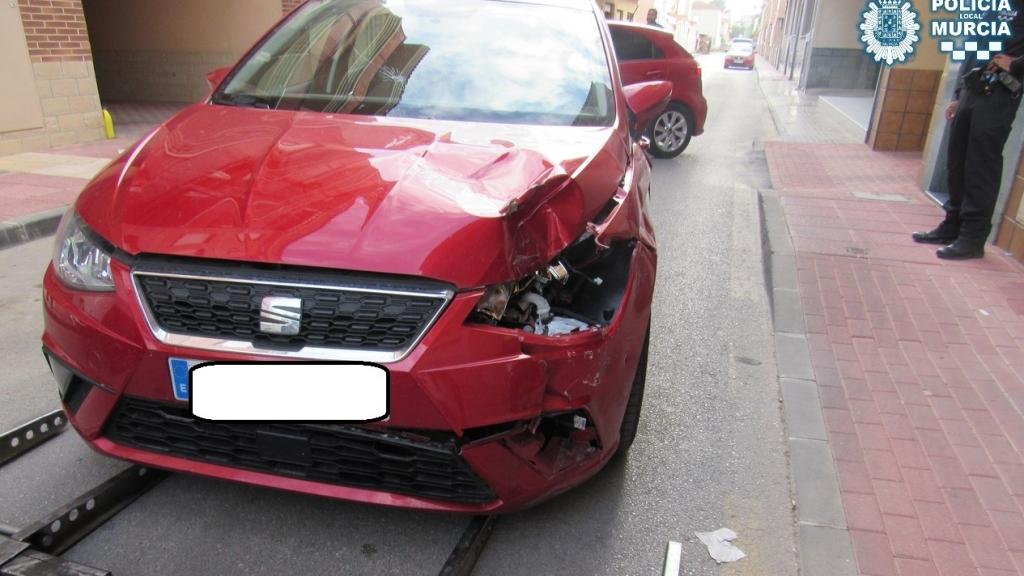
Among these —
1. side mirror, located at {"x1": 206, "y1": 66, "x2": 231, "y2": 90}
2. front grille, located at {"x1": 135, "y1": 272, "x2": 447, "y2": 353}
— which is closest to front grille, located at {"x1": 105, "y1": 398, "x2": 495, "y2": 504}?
front grille, located at {"x1": 135, "y1": 272, "x2": 447, "y2": 353}

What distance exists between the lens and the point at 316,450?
6.62 ft

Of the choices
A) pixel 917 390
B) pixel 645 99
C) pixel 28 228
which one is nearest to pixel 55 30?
pixel 28 228

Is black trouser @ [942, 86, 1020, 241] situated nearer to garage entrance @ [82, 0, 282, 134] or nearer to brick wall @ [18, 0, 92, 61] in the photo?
brick wall @ [18, 0, 92, 61]

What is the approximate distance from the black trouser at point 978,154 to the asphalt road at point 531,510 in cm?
271

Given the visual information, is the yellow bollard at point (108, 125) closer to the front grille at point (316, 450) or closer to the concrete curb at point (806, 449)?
the concrete curb at point (806, 449)

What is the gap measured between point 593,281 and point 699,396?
1464mm

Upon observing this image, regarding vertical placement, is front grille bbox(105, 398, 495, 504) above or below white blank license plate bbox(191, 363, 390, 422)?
below

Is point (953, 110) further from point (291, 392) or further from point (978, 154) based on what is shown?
point (291, 392)

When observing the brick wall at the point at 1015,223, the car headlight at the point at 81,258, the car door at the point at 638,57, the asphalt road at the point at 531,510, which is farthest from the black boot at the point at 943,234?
the car headlight at the point at 81,258

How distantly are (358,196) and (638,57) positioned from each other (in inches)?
335

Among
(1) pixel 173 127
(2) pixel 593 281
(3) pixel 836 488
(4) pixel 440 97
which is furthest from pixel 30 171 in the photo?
(3) pixel 836 488

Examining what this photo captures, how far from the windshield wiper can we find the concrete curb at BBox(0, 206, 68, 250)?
124 inches

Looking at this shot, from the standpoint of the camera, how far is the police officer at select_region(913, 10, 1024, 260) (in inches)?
201

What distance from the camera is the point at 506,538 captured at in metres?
2.46
